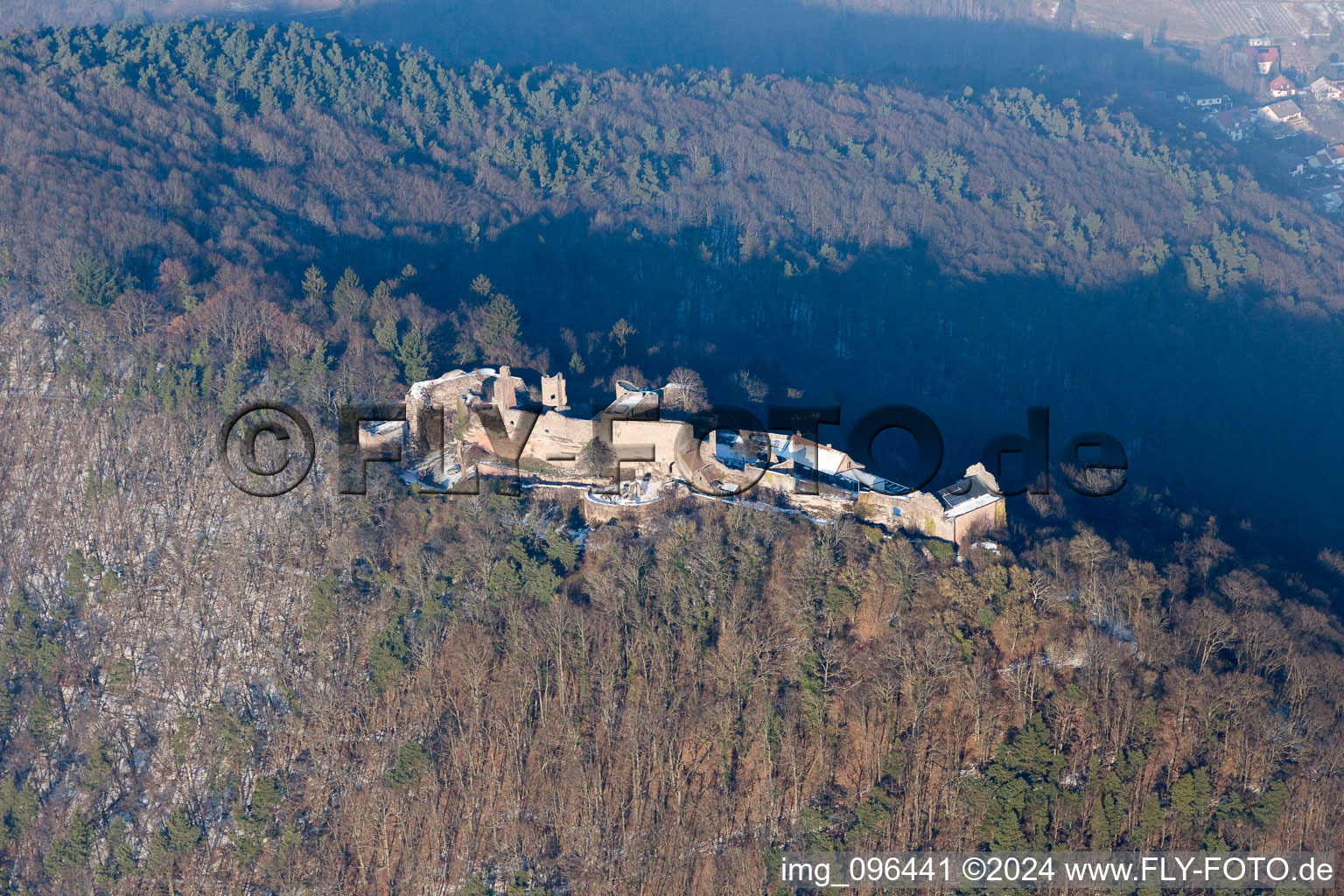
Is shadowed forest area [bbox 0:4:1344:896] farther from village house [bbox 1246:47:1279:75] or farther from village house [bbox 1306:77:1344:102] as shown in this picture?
village house [bbox 1246:47:1279:75]

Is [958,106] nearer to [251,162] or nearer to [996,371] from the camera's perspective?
[996,371]

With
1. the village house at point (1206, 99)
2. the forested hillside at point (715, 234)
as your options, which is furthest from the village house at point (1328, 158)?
the forested hillside at point (715, 234)

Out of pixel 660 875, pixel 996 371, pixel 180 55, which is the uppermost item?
pixel 180 55

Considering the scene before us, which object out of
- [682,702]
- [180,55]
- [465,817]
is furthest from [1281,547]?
[180,55]

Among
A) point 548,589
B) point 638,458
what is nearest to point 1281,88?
point 638,458

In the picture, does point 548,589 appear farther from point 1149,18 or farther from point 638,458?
point 1149,18

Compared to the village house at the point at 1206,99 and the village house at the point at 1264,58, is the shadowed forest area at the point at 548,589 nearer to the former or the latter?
the village house at the point at 1206,99

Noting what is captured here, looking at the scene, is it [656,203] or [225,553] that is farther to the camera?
[656,203]
